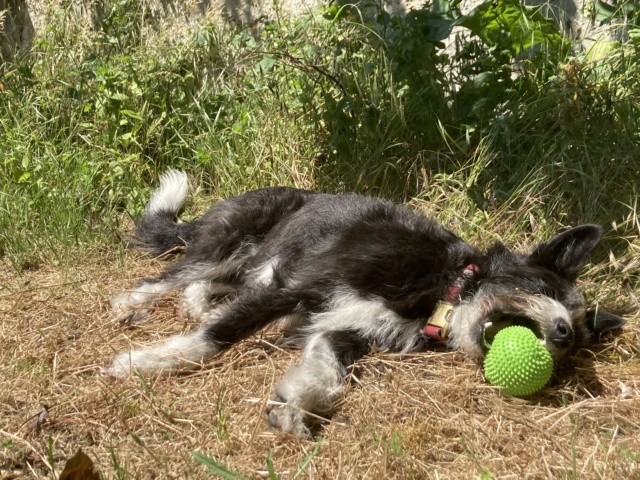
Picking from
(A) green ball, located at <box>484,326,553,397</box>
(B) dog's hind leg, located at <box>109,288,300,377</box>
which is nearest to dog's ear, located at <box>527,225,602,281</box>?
(A) green ball, located at <box>484,326,553,397</box>

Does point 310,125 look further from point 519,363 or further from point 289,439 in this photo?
point 289,439

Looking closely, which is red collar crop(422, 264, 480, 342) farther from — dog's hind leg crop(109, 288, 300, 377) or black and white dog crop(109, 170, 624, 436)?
dog's hind leg crop(109, 288, 300, 377)

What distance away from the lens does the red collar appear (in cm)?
393

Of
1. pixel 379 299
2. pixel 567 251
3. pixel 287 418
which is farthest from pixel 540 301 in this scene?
pixel 287 418

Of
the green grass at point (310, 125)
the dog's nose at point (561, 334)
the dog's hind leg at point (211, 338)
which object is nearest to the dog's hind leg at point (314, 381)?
the dog's hind leg at point (211, 338)

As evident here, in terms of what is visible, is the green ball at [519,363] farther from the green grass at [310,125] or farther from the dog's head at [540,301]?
the green grass at [310,125]

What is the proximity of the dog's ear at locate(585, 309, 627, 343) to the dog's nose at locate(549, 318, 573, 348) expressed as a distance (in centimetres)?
37

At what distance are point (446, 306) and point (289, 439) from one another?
119 cm

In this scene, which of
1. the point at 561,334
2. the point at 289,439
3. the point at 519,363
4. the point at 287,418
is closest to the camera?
the point at 289,439

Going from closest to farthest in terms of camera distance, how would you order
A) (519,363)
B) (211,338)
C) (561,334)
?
(519,363), (561,334), (211,338)

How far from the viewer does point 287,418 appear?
326cm

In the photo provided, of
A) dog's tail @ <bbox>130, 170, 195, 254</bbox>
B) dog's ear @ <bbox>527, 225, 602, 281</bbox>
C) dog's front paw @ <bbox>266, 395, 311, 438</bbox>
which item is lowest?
dog's tail @ <bbox>130, 170, 195, 254</bbox>

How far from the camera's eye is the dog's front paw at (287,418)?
10.6ft

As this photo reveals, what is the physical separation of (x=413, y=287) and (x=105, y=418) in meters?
1.62
